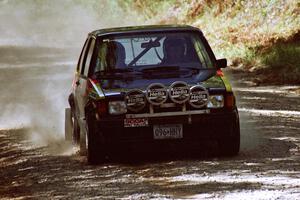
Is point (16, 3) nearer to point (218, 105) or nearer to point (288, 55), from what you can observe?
point (288, 55)

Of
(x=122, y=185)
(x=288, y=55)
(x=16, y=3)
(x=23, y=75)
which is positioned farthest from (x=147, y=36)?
(x=16, y=3)

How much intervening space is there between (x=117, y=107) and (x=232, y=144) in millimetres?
1569

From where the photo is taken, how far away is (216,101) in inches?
448

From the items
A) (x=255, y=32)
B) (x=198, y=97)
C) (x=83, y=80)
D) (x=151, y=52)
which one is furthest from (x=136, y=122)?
(x=255, y=32)

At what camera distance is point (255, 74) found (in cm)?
2500

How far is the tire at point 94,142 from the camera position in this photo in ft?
37.4

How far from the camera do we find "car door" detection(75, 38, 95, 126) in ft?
40.6

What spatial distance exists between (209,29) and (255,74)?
843 cm

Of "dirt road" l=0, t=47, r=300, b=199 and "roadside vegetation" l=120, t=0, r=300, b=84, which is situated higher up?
"roadside vegetation" l=120, t=0, r=300, b=84

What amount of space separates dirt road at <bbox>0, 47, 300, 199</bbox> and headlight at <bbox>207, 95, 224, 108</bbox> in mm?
707

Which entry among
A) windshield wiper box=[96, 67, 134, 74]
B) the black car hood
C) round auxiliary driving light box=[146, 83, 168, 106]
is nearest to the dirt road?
round auxiliary driving light box=[146, 83, 168, 106]

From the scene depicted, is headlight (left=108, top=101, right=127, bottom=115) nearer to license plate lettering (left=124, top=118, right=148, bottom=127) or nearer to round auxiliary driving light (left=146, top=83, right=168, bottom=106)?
license plate lettering (left=124, top=118, right=148, bottom=127)

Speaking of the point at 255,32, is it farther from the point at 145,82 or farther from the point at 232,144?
the point at 145,82

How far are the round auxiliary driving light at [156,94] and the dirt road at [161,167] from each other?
2.65 ft
